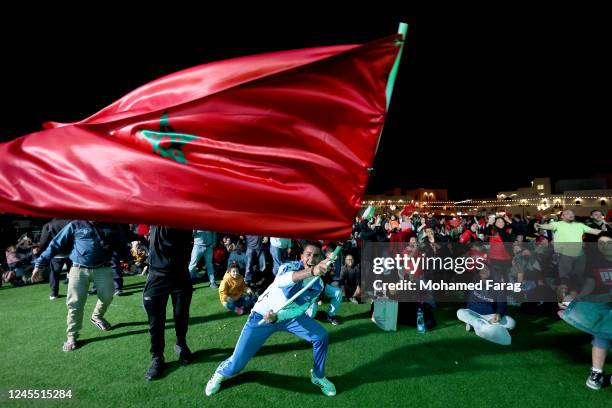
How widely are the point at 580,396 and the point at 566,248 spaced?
438 cm

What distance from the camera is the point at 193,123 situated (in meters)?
2.74

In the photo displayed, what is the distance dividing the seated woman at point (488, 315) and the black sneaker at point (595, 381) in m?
1.29

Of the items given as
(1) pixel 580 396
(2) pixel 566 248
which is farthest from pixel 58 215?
(2) pixel 566 248

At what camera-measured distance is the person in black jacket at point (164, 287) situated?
13.7ft

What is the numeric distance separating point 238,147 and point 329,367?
3.47 metres

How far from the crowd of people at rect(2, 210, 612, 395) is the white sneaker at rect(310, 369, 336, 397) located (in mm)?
11

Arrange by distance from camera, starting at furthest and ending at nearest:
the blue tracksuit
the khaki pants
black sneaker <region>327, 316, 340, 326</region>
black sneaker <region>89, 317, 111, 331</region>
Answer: black sneaker <region>327, 316, 340, 326</region>, black sneaker <region>89, 317, 111, 331</region>, the khaki pants, the blue tracksuit

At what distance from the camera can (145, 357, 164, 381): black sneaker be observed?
13.3 feet

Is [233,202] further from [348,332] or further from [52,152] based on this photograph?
[348,332]

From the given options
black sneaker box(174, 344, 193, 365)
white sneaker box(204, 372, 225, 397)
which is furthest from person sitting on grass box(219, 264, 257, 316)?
white sneaker box(204, 372, 225, 397)

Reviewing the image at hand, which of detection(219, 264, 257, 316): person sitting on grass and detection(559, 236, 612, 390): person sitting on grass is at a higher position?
detection(559, 236, 612, 390): person sitting on grass

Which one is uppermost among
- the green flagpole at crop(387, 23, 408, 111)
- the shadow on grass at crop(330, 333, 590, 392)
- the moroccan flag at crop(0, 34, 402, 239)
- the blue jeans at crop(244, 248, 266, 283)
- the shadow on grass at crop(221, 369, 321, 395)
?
the green flagpole at crop(387, 23, 408, 111)

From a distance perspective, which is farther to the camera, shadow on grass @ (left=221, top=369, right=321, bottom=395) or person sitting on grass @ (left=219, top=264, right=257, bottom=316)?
person sitting on grass @ (left=219, top=264, right=257, bottom=316)

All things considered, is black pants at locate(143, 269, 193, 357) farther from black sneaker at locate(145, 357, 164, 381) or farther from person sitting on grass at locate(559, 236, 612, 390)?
person sitting on grass at locate(559, 236, 612, 390)
